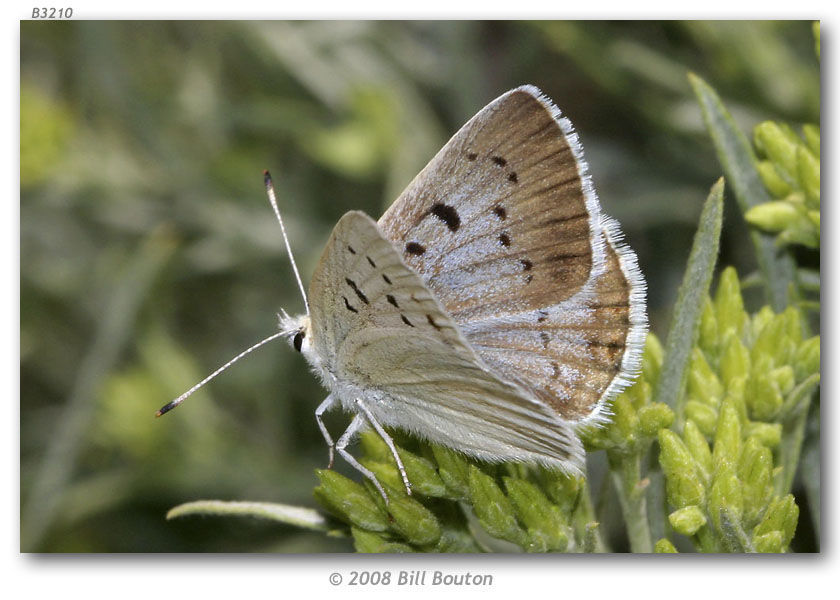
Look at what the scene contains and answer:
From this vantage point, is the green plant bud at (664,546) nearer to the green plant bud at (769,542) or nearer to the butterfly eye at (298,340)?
the green plant bud at (769,542)

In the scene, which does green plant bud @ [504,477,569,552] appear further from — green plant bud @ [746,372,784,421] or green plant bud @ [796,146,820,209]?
green plant bud @ [796,146,820,209]

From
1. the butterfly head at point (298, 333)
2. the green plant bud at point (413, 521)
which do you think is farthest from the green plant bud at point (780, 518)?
the butterfly head at point (298, 333)

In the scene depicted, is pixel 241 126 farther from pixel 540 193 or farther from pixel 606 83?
pixel 540 193

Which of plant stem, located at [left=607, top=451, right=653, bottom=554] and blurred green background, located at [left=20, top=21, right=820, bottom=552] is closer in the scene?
plant stem, located at [left=607, top=451, right=653, bottom=554]

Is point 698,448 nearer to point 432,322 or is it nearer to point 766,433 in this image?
point 766,433

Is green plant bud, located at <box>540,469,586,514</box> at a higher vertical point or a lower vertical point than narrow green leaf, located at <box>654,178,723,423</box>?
lower

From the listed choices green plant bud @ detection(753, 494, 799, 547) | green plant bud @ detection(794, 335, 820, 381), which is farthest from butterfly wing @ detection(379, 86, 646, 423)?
green plant bud @ detection(794, 335, 820, 381)
